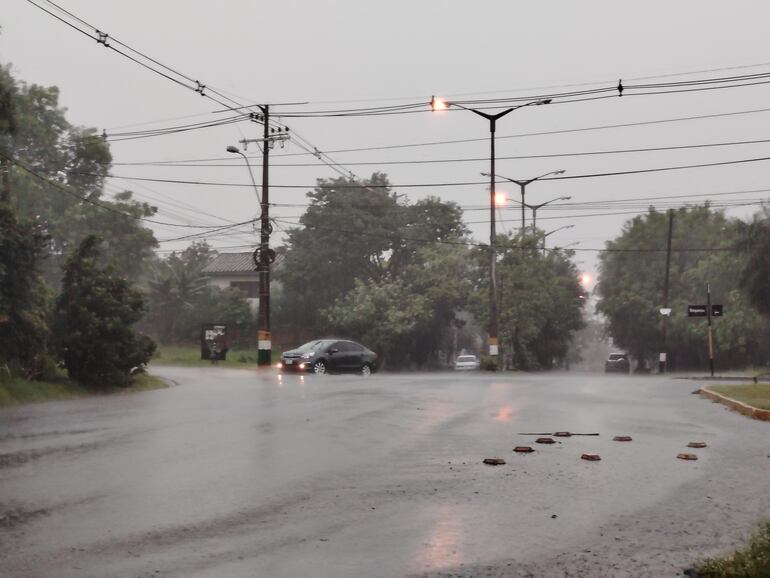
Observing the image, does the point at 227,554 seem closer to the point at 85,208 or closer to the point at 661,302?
the point at 85,208

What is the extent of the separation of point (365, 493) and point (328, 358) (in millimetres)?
24203

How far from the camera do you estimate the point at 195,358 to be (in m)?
42.9

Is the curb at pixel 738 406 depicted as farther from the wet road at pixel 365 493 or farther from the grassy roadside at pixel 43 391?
the grassy roadside at pixel 43 391

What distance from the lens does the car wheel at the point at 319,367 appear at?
103 ft

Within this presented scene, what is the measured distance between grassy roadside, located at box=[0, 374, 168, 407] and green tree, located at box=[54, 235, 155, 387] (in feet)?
1.32

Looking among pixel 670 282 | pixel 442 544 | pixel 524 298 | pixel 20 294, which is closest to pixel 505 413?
pixel 442 544

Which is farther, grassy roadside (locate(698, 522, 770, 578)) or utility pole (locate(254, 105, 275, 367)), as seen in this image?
utility pole (locate(254, 105, 275, 367))

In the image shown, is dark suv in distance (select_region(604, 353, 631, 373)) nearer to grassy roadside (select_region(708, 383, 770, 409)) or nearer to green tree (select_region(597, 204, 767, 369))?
green tree (select_region(597, 204, 767, 369))

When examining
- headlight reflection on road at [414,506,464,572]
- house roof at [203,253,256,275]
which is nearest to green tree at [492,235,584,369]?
house roof at [203,253,256,275]

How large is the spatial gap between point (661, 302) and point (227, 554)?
6277cm

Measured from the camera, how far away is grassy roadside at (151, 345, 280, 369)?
37.8 m

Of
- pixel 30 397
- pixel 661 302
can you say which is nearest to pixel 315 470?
pixel 30 397

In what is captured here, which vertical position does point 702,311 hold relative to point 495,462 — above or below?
above

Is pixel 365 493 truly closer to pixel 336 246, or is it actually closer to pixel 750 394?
pixel 750 394
